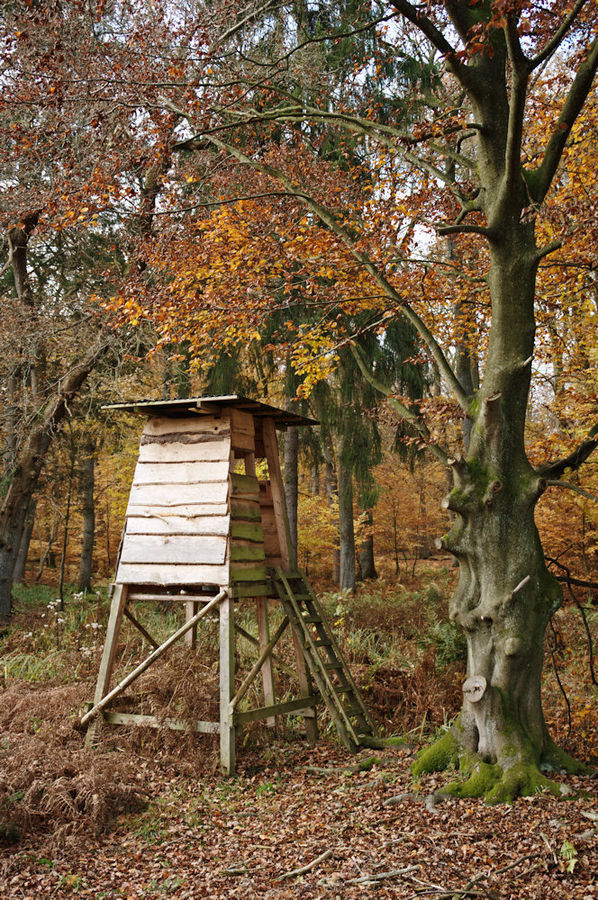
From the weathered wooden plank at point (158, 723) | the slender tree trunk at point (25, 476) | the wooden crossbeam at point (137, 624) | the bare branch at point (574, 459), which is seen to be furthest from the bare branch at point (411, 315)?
the slender tree trunk at point (25, 476)

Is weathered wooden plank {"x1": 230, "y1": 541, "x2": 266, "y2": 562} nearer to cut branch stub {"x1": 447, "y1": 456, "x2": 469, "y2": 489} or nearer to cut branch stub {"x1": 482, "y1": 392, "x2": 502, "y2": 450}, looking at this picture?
cut branch stub {"x1": 447, "y1": 456, "x2": 469, "y2": 489}

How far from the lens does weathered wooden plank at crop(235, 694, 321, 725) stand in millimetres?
6410

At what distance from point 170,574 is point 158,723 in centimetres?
139

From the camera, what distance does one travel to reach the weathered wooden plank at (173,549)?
670 cm

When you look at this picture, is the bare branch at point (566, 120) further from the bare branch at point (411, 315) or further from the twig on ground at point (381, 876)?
the twig on ground at point (381, 876)

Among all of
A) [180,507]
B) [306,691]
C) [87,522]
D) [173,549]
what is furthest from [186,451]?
[87,522]

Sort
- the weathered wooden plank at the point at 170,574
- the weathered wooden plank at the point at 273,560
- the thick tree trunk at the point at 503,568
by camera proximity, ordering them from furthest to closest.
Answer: the weathered wooden plank at the point at 273,560, the weathered wooden plank at the point at 170,574, the thick tree trunk at the point at 503,568

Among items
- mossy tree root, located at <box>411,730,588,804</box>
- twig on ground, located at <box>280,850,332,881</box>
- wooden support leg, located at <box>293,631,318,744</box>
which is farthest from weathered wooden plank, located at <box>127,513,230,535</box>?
twig on ground, located at <box>280,850,332,881</box>

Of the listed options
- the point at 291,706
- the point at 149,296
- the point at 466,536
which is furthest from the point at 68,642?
the point at 466,536

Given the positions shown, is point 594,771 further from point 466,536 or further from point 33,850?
point 33,850

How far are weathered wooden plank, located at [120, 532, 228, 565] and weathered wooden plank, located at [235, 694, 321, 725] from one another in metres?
1.40

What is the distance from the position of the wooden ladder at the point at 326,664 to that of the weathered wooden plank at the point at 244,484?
3.02 ft

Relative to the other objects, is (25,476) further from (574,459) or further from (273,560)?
(574,459)

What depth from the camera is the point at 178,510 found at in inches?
276
